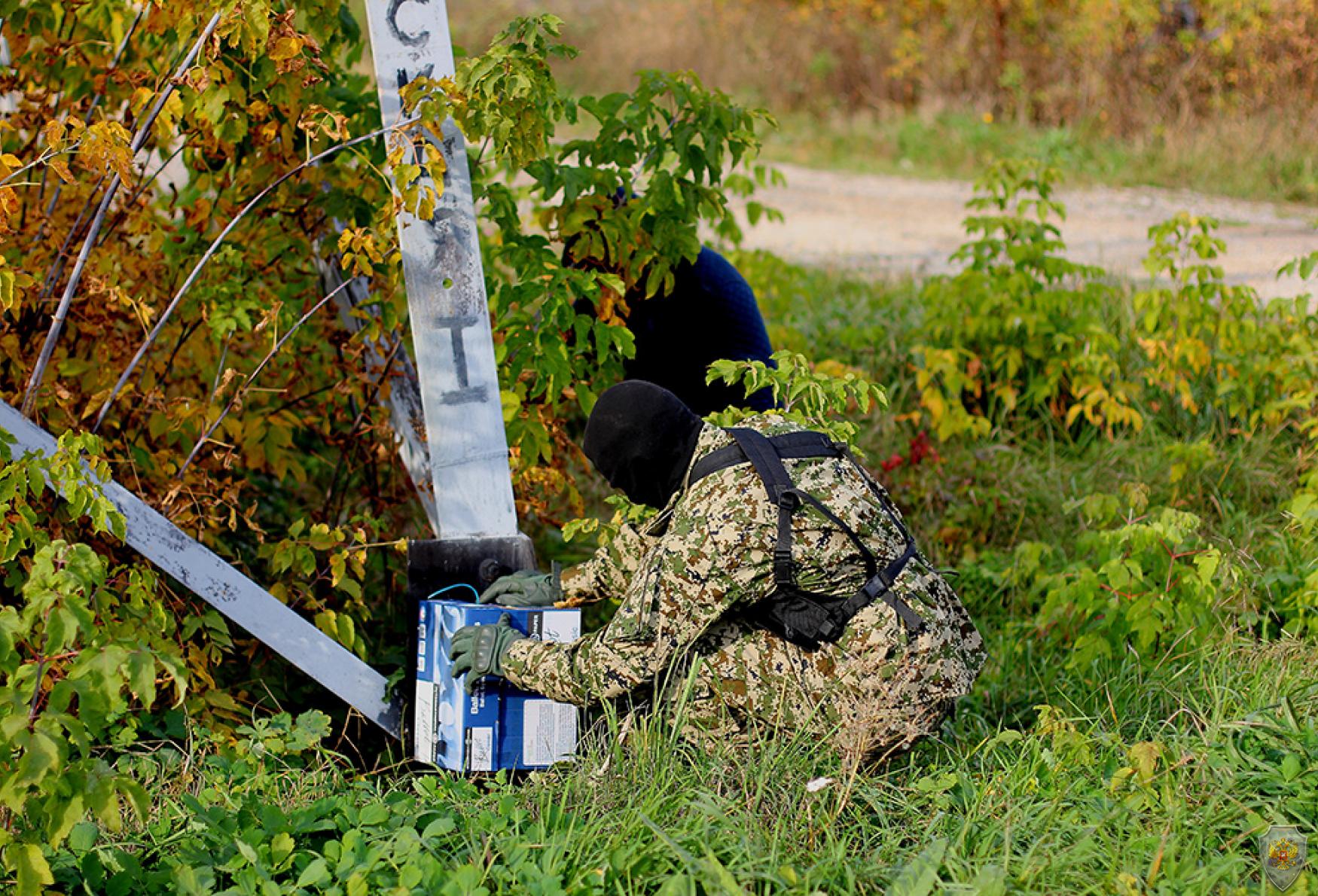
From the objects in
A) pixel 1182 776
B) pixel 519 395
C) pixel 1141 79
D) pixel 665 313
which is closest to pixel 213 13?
pixel 519 395

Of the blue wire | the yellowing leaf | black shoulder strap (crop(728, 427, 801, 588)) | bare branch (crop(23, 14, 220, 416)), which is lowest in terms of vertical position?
the blue wire

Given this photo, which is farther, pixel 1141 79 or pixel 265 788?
pixel 1141 79

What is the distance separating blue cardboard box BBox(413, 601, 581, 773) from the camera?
3199mm

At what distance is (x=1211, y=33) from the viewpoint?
448 inches

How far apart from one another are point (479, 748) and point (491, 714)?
88 mm

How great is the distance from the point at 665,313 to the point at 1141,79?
350 inches

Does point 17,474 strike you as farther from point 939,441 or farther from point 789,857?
point 939,441

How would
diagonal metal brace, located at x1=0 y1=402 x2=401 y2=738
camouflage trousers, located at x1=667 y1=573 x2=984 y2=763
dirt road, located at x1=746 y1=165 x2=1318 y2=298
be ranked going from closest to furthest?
camouflage trousers, located at x1=667 y1=573 x2=984 y2=763, diagonal metal brace, located at x1=0 y1=402 x2=401 y2=738, dirt road, located at x1=746 y1=165 x2=1318 y2=298

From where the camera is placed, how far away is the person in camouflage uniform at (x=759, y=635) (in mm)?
2939

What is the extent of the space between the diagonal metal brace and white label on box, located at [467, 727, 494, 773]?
1.30 feet

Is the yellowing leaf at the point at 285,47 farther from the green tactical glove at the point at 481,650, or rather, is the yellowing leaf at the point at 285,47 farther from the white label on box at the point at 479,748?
the white label on box at the point at 479,748

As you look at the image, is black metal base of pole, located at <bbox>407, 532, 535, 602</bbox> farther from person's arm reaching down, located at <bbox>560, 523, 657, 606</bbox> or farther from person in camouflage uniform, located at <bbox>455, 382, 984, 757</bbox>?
person in camouflage uniform, located at <bbox>455, 382, 984, 757</bbox>

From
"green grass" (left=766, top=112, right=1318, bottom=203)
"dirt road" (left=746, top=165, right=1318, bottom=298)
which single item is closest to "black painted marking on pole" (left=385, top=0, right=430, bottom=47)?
"dirt road" (left=746, top=165, right=1318, bottom=298)

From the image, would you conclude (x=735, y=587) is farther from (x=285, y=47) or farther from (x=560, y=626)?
(x=285, y=47)
